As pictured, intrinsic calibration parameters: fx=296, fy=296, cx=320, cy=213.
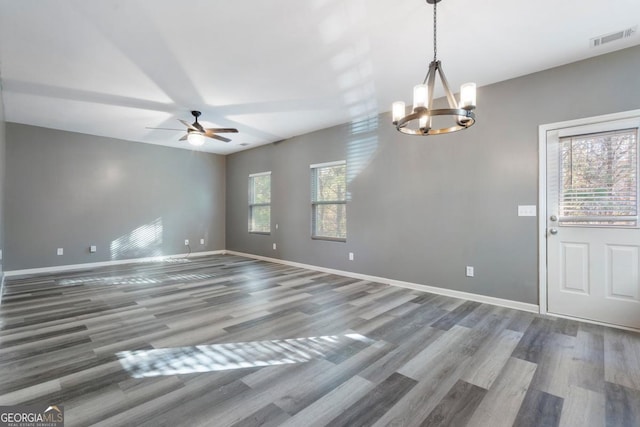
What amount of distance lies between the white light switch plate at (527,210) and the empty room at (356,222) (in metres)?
0.01

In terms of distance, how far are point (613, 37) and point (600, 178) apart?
4.19ft

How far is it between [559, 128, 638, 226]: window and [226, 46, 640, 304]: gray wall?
0.26m

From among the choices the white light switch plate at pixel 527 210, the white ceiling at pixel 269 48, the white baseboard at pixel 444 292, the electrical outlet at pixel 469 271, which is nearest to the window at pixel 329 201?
the white baseboard at pixel 444 292

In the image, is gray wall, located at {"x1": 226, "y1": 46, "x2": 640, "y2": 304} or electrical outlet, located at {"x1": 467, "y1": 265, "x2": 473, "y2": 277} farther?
Answer: electrical outlet, located at {"x1": 467, "y1": 265, "x2": 473, "y2": 277}

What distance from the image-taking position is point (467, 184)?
3783mm

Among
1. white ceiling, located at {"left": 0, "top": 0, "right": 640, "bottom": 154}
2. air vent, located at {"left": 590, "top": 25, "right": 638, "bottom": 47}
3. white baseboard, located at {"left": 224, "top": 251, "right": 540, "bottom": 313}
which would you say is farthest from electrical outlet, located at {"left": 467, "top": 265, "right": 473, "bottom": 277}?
air vent, located at {"left": 590, "top": 25, "right": 638, "bottom": 47}

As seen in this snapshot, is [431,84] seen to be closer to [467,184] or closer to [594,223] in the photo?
[467,184]

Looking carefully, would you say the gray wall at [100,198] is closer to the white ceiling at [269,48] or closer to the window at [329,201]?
the white ceiling at [269,48]

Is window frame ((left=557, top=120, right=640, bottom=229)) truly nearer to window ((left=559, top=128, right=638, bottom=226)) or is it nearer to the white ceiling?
window ((left=559, top=128, right=638, bottom=226))

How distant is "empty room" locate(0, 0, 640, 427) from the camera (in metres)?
1.87

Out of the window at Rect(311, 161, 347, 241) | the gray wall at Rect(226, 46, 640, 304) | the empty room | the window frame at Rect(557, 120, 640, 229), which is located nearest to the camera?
the empty room

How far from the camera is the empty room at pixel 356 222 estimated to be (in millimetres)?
1868

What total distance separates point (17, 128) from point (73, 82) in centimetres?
282

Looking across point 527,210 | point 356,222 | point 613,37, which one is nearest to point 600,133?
point 613,37
